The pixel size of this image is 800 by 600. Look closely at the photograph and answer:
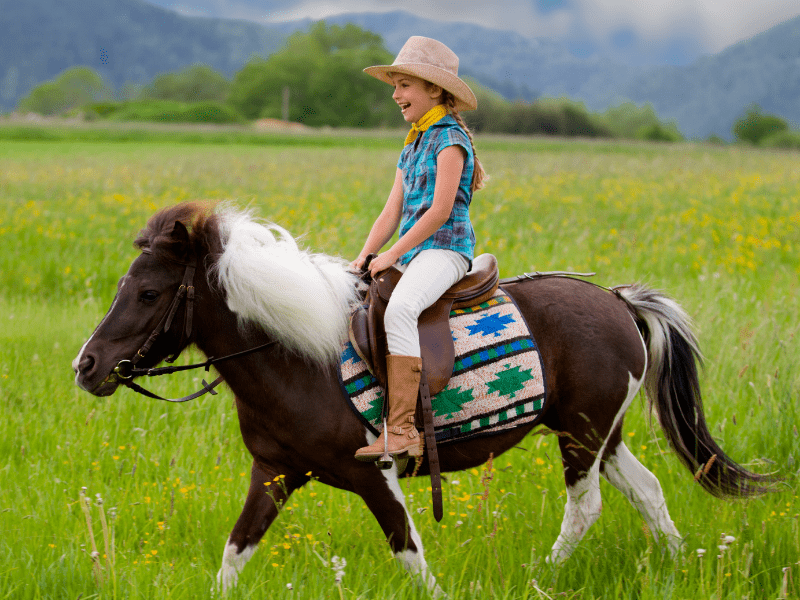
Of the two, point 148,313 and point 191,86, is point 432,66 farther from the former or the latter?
point 191,86

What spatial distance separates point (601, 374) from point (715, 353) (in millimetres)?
2936

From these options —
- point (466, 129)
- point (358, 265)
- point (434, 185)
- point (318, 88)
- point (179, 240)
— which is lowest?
point (358, 265)

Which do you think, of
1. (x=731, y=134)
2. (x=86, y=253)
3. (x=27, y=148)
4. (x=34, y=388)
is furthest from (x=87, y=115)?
(x=731, y=134)

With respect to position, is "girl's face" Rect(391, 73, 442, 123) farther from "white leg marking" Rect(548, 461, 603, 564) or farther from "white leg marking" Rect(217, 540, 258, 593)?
"white leg marking" Rect(217, 540, 258, 593)

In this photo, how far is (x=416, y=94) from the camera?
3.07 m

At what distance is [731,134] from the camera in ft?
334

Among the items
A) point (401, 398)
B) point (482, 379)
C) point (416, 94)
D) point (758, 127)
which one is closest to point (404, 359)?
point (401, 398)

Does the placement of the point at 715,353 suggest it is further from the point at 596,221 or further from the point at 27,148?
the point at 27,148

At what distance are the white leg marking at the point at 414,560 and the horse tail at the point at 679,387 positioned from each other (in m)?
1.58

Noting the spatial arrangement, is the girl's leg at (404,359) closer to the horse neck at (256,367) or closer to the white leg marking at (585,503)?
the horse neck at (256,367)

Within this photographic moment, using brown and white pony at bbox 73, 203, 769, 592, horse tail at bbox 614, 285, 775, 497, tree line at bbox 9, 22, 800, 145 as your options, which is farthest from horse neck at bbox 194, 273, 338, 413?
tree line at bbox 9, 22, 800, 145

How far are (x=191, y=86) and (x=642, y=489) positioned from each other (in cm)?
12187

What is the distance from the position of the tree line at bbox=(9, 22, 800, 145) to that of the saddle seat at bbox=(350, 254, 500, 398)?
47.4 meters

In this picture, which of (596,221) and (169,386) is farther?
(596,221)
